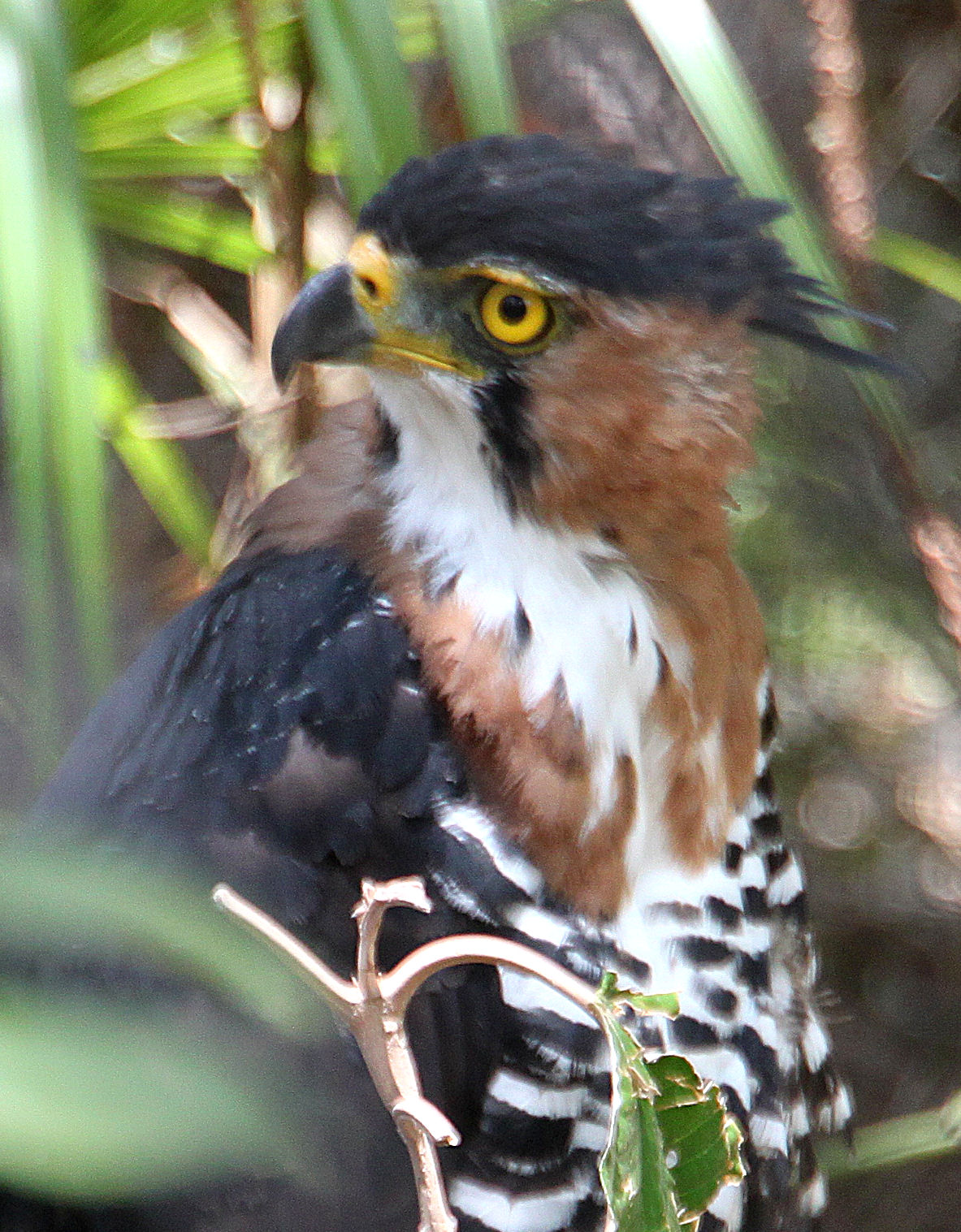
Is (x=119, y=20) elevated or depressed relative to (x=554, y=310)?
elevated

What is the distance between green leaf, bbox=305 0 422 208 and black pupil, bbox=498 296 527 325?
179 mm

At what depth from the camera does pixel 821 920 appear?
3.13 metres

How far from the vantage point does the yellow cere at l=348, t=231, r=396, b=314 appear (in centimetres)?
146

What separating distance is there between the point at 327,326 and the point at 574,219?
29 centimetres

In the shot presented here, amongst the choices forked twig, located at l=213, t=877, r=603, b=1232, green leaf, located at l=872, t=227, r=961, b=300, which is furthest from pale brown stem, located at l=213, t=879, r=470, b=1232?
green leaf, located at l=872, t=227, r=961, b=300

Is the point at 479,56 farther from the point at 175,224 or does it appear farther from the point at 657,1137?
the point at 657,1137

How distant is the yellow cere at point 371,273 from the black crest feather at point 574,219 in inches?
0.6

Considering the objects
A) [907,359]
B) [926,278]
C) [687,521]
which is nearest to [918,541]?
[926,278]

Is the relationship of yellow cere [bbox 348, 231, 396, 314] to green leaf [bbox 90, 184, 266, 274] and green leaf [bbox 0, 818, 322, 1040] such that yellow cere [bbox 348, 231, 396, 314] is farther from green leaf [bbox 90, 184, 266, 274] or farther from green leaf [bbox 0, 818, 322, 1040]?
green leaf [bbox 0, 818, 322, 1040]

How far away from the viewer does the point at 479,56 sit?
1.38 m

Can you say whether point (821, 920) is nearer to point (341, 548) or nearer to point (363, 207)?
point (341, 548)

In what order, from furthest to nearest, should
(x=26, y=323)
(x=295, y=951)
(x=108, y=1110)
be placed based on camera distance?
(x=26, y=323) < (x=295, y=951) < (x=108, y=1110)

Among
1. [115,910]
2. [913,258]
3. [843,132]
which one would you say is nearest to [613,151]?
[843,132]

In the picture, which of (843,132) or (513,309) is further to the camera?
(843,132)
